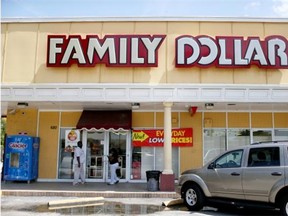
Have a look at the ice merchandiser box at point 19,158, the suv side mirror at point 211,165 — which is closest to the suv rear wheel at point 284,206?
the suv side mirror at point 211,165

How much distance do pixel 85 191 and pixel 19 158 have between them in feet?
14.5

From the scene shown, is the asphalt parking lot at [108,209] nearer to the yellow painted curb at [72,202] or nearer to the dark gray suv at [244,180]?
the yellow painted curb at [72,202]

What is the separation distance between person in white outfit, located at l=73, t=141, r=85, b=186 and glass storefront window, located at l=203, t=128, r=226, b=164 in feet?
18.9

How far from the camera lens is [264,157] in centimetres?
913

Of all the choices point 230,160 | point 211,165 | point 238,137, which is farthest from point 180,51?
point 230,160

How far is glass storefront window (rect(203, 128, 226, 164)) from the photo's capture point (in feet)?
54.7

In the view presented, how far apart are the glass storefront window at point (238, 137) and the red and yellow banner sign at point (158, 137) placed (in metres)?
1.91

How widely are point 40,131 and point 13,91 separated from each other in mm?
3123

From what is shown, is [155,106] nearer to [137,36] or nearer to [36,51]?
[137,36]

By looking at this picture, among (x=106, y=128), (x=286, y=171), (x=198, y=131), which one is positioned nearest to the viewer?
(x=286, y=171)

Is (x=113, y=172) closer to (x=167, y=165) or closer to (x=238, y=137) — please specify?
(x=167, y=165)

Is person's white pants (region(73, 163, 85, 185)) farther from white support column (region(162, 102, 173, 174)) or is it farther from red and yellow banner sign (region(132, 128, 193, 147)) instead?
white support column (region(162, 102, 173, 174))

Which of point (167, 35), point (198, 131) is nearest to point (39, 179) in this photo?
point (198, 131)

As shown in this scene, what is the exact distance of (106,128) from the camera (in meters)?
15.6
